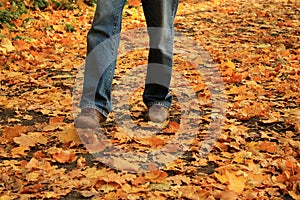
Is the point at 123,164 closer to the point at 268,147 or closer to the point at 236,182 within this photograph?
the point at 236,182

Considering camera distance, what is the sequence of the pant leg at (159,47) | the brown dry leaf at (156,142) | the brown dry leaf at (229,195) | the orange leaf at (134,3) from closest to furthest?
1. the brown dry leaf at (229,195)
2. the brown dry leaf at (156,142)
3. the pant leg at (159,47)
4. the orange leaf at (134,3)

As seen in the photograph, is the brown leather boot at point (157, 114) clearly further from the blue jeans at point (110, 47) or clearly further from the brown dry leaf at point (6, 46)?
the brown dry leaf at point (6, 46)

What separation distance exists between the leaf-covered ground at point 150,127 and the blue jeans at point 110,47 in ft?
0.92

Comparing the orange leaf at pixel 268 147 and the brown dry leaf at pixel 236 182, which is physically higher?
the orange leaf at pixel 268 147

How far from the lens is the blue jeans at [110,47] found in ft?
10.2

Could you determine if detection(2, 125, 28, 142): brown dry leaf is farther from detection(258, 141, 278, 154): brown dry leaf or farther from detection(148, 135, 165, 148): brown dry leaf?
detection(258, 141, 278, 154): brown dry leaf

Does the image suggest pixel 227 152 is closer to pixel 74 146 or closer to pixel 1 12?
pixel 74 146

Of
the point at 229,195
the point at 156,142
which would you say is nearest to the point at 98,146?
the point at 156,142

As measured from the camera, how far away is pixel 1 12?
689cm

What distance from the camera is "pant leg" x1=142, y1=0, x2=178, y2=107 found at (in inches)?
130

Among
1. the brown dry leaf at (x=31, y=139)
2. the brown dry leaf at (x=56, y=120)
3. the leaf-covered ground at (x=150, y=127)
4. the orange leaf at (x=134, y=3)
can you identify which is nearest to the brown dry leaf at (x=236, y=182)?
the leaf-covered ground at (x=150, y=127)

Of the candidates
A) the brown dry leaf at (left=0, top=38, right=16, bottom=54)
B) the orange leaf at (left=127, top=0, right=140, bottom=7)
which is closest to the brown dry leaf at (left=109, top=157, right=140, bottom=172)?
the brown dry leaf at (left=0, top=38, right=16, bottom=54)

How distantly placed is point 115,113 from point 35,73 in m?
1.76

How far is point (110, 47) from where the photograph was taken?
3.18m
